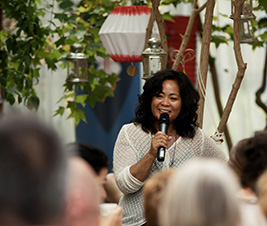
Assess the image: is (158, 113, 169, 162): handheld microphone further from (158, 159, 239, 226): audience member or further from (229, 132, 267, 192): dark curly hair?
(158, 159, 239, 226): audience member

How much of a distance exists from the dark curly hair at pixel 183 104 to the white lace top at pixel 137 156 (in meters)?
0.03

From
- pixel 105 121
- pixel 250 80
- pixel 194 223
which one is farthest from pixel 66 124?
pixel 194 223

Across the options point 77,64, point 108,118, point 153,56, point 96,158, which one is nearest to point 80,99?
point 77,64

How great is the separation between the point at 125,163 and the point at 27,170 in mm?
1653

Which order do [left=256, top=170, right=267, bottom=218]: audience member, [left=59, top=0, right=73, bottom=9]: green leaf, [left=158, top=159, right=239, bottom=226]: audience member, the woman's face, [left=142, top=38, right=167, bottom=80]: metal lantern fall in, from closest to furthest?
[left=158, top=159, right=239, bottom=226]: audience member < [left=256, top=170, right=267, bottom=218]: audience member < the woman's face < [left=142, top=38, right=167, bottom=80]: metal lantern < [left=59, top=0, right=73, bottom=9]: green leaf

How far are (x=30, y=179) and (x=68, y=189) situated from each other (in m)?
0.07

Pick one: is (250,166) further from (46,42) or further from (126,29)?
(46,42)

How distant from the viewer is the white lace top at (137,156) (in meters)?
2.46

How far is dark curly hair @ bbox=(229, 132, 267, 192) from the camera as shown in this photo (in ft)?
4.41

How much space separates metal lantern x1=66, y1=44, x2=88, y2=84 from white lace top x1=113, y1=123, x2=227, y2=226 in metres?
1.53

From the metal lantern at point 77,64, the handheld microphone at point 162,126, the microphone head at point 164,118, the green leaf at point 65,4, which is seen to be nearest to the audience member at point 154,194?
the handheld microphone at point 162,126

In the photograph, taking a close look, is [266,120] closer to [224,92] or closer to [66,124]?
[224,92]

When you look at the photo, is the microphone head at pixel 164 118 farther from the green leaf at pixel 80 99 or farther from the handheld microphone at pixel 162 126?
the green leaf at pixel 80 99

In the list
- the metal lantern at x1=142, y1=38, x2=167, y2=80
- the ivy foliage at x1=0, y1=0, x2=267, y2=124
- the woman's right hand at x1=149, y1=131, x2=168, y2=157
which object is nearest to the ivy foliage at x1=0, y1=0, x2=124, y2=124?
the ivy foliage at x1=0, y1=0, x2=267, y2=124
